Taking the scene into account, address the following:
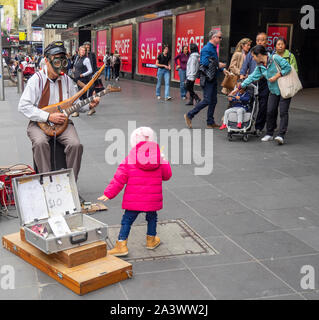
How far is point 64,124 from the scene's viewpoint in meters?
5.28

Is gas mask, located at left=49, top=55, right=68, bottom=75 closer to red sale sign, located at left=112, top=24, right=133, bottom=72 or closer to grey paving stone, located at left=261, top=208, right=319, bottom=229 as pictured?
grey paving stone, located at left=261, top=208, right=319, bottom=229

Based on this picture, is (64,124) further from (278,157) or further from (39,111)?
(278,157)

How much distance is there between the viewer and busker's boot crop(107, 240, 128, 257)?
Result: 3926 millimetres

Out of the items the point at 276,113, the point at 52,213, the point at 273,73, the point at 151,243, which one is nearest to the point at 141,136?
the point at 151,243

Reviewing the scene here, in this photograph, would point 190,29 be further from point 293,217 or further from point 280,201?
point 293,217

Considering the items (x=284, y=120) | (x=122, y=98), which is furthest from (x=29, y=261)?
(x=122, y=98)

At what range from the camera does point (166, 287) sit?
11.3 feet

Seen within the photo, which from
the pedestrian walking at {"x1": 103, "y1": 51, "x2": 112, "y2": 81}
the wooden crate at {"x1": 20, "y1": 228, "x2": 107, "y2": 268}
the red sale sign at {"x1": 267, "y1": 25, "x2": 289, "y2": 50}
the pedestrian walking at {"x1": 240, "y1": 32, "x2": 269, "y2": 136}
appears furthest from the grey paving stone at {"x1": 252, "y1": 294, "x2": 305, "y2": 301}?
the pedestrian walking at {"x1": 103, "y1": 51, "x2": 112, "y2": 81}

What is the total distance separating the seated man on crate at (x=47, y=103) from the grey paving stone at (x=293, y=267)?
8.22 feet

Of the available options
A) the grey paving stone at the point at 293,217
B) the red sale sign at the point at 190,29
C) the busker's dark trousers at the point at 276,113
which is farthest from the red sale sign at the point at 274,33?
the grey paving stone at the point at 293,217

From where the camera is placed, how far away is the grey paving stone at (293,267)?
355 centimetres

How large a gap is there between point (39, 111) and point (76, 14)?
3148 centimetres

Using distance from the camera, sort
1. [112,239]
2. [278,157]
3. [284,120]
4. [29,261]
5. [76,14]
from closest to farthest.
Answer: [29,261], [112,239], [278,157], [284,120], [76,14]

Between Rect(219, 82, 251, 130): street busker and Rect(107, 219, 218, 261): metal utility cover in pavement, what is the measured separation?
450 cm
